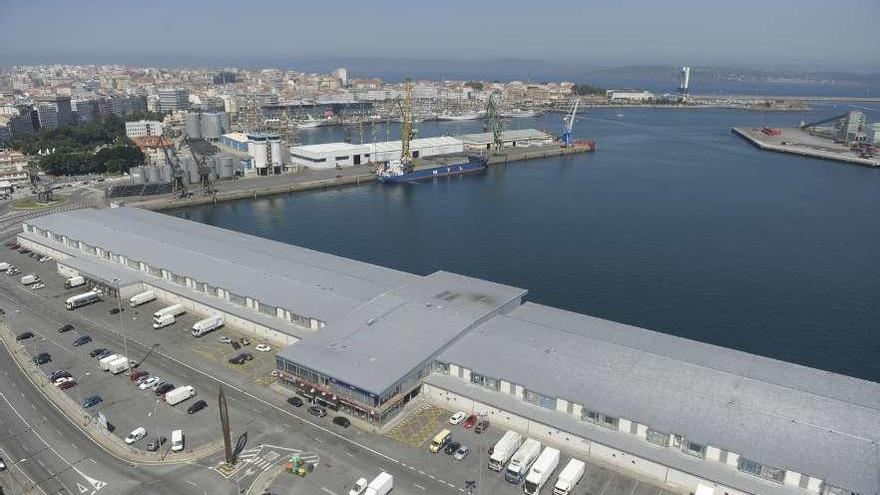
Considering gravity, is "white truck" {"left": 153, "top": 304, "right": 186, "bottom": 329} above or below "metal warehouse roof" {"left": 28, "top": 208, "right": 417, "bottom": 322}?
below

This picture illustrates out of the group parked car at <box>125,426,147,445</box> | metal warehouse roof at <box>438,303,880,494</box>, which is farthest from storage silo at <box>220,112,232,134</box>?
parked car at <box>125,426,147,445</box>

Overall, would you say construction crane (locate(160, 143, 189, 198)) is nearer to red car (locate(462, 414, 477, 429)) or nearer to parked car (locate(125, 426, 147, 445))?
parked car (locate(125, 426, 147, 445))

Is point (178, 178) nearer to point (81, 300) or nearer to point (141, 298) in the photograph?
point (81, 300)

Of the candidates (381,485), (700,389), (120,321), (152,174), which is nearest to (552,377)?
(700,389)

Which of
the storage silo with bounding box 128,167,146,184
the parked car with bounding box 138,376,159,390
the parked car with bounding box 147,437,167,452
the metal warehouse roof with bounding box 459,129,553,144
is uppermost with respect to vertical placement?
the metal warehouse roof with bounding box 459,129,553,144

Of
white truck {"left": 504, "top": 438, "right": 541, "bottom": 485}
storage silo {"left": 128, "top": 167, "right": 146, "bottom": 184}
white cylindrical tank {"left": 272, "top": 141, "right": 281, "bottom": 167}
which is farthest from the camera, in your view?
white cylindrical tank {"left": 272, "top": 141, "right": 281, "bottom": 167}

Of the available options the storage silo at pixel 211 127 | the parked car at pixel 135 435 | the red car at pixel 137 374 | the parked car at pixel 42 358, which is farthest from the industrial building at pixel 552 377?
the storage silo at pixel 211 127
